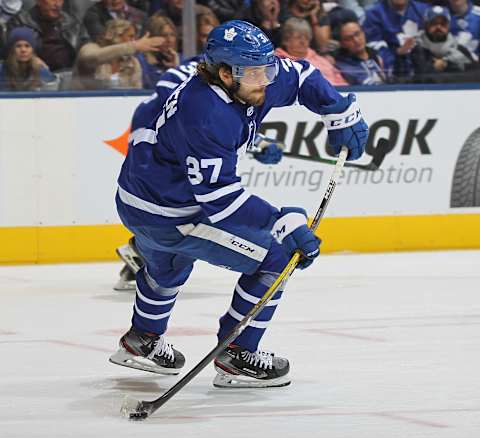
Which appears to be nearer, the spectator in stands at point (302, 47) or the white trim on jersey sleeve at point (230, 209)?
the white trim on jersey sleeve at point (230, 209)

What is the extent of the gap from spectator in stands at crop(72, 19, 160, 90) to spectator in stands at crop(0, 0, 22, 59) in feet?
1.29

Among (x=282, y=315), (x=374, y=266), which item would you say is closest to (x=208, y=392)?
(x=282, y=315)

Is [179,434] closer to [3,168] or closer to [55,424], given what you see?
[55,424]

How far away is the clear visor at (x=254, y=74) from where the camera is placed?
3629 millimetres

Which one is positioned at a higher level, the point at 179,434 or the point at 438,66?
the point at 179,434

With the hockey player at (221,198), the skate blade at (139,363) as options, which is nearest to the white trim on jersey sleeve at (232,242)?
the hockey player at (221,198)

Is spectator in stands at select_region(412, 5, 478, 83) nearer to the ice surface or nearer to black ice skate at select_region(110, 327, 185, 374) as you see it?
the ice surface

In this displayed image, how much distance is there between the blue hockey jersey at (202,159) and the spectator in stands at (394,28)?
3.57m

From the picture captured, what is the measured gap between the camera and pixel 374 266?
677 cm

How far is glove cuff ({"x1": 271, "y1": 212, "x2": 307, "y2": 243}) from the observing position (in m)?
3.58

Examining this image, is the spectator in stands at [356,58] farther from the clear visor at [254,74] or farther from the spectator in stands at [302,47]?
the clear visor at [254,74]

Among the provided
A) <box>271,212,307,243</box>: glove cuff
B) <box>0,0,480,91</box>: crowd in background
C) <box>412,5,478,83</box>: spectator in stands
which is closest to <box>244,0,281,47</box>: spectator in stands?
<box>0,0,480,91</box>: crowd in background

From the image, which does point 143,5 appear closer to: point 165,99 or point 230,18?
point 230,18

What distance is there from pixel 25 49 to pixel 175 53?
0.80m
